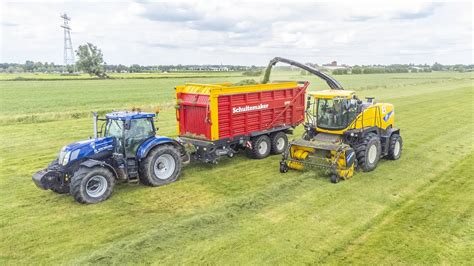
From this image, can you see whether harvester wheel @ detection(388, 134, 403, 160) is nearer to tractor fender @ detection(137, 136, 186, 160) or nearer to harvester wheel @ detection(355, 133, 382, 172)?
harvester wheel @ detection(355, 133, 382, 172)

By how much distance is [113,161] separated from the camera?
9836 mm

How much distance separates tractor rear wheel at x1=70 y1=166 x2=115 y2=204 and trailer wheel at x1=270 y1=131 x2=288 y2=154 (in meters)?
6.07

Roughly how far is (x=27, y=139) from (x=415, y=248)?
50.1 ft

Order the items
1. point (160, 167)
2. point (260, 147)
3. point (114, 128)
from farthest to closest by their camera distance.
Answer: point (260, 147) < point (160, 167) < point (114, 128)

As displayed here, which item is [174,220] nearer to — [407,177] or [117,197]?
[117,197]

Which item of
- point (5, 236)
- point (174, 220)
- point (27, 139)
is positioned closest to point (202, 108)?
point (174, 220)

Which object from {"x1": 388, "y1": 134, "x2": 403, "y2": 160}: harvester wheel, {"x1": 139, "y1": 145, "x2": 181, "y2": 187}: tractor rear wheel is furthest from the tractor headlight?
{"x1": 388, "y1": 134, "x2": 403, "y2": 160}: harvester wheel

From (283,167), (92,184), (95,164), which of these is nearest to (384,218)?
(283,167)

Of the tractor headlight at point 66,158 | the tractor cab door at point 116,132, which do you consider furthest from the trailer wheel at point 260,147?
the tractor headlight at point 66,158

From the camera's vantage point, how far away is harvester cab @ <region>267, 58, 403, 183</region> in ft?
35.2

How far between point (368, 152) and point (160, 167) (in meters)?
5.83

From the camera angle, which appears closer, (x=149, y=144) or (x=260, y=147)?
(x=149, y=144)

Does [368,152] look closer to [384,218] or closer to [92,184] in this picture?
[384,218]

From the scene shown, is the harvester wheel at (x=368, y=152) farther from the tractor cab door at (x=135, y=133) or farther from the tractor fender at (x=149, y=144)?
the tractor cab door at (x=135, y=133)
